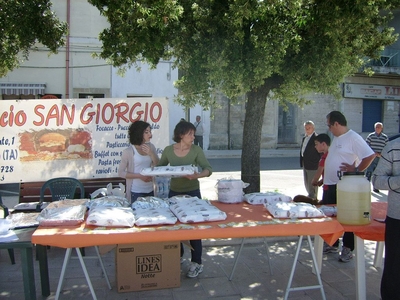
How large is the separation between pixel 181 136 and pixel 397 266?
8.06ft

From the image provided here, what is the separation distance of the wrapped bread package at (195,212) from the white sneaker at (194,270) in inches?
40.3

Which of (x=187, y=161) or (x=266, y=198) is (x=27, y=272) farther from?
(x=266, y=198)

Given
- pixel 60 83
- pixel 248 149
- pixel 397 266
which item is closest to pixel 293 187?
pixel 248 149

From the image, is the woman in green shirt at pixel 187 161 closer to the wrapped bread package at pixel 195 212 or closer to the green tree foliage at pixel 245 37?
the wrapped bread package at pixel 195 212

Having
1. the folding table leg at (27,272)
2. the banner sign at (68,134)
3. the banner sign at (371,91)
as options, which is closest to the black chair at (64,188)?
the banner sign at (68,134)

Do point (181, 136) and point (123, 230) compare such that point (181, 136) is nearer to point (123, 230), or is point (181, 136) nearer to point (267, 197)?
point (267, 197)

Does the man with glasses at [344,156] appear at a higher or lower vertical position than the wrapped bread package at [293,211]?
higher

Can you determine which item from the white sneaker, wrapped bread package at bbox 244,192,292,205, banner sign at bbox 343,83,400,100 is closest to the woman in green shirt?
the white sneaker

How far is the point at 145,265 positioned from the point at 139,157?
136cm

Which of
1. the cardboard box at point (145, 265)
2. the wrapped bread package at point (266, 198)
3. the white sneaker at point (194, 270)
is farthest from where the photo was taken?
the white sneaker at point (194, 270)

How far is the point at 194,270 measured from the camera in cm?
442

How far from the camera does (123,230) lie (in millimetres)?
3119

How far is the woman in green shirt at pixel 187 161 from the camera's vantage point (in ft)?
14.5

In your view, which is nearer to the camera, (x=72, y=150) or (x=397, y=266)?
(x=397, y=266)
